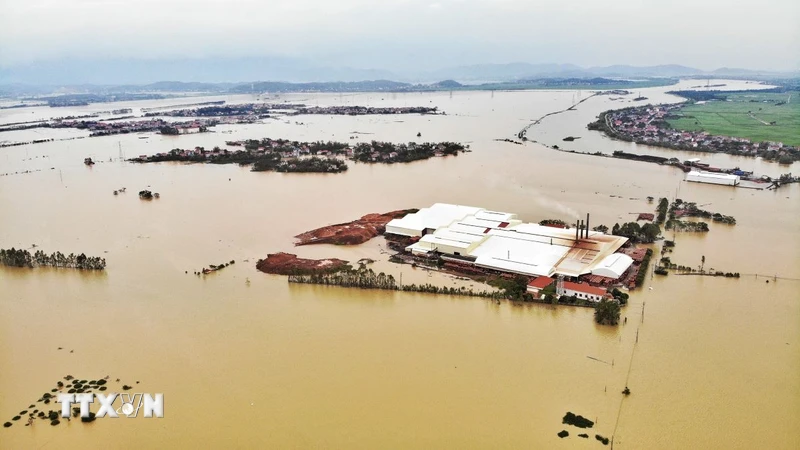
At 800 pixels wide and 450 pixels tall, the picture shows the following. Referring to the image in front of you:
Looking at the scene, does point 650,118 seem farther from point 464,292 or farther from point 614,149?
point 464,292

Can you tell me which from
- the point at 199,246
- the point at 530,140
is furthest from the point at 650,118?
the point at 199,246

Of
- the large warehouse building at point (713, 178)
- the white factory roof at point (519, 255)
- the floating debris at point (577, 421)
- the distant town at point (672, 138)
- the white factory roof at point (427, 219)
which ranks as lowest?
the floating debris at point (577, 421)

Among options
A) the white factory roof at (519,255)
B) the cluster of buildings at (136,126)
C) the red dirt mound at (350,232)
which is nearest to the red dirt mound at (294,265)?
the red dirt mound at (350,232)

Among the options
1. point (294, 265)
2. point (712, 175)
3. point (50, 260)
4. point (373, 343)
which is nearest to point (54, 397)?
point (373, 343)

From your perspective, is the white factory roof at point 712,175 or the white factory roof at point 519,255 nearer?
the white factory roof at point 519,255

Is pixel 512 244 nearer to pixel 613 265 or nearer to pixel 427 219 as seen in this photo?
pixel 613 265

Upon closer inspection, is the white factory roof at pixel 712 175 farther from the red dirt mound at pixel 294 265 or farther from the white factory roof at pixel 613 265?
the red dirt mound at pixel 294 265
